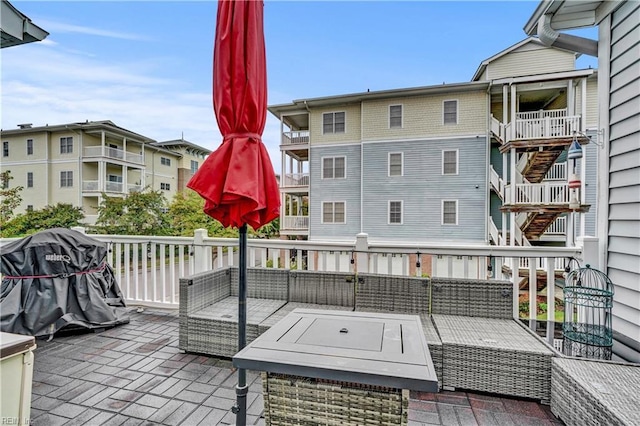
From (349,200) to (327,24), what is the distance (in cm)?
613

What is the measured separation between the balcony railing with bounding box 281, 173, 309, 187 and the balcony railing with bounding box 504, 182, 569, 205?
746 centimetres

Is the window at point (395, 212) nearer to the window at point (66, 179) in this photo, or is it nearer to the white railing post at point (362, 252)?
the white railing post at point (362, 252)

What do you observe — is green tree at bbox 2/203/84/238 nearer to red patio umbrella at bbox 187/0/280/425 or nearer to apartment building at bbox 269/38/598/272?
apartment building at bbox 269/38/598/272

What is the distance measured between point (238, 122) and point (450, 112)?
427 inches

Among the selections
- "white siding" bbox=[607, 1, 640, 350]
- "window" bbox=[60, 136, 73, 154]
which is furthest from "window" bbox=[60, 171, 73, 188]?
"white siding" bbox=[607, 1, 640, 350]

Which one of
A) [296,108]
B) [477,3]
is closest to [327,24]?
[477,3]

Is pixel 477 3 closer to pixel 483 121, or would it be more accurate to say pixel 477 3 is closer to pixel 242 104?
pixel 483 121

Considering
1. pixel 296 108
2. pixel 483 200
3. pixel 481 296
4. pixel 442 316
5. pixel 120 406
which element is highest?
pixel 296 108

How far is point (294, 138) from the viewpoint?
13039 mm

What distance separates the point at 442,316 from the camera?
2.63 meters

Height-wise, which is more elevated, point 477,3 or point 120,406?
point 477,3

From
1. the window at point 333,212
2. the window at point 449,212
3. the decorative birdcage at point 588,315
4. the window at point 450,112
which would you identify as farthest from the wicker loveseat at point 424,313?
the window at point 450,112

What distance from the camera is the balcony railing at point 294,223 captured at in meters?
12.7

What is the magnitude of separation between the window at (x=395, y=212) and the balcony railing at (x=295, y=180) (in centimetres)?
388
